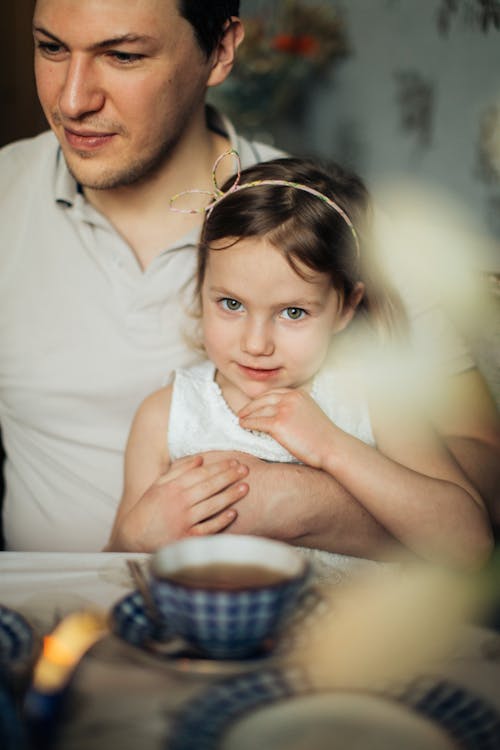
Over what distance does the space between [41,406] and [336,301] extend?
67 centimetres

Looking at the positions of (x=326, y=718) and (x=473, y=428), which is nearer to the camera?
(x=326, y=718)

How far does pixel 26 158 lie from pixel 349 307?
32.1 inches

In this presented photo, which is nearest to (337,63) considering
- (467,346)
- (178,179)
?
(178,179)

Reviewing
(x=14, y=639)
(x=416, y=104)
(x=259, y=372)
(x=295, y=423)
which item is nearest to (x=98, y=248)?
(x=259, y=372)

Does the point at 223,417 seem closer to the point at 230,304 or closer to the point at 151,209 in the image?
the point at 230,304

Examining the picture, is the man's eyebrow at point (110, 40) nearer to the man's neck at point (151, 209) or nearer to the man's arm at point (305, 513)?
the man's neck at point (151, 209)

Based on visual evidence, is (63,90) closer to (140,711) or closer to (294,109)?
(140,711)

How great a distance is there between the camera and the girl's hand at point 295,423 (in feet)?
4.14

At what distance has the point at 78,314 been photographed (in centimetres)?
165

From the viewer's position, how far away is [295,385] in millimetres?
1462

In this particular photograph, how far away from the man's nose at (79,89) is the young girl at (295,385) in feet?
0.95

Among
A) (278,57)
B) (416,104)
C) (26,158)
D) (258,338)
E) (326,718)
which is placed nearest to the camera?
(326,718)

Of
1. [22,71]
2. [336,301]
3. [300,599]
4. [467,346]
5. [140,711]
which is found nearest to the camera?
[140,711]

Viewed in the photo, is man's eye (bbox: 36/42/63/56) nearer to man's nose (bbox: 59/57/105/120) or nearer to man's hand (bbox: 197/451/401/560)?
man's nose (bbox: 59/57/105/120)
